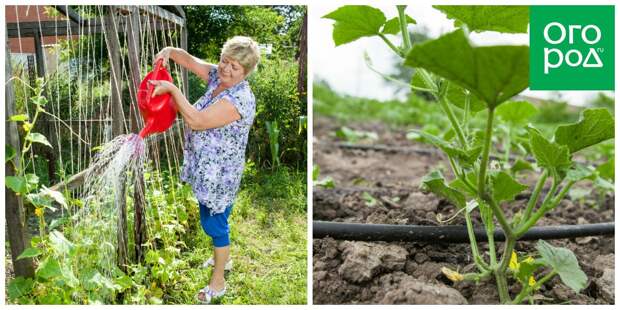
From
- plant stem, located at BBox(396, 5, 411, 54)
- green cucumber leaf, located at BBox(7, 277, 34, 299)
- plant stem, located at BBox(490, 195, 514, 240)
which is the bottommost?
green cucumber leaf, located at BBox(7, 277, 34, 299)

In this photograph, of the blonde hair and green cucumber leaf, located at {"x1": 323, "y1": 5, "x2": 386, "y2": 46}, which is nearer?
green cucumber leaf, located at {"x1": 323, "y1": 5, "x2": 386, "y2": 46}

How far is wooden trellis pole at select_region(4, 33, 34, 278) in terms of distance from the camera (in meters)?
1.46

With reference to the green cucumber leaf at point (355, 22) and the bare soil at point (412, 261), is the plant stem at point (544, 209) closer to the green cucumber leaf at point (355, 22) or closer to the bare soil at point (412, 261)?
the bare soil at point (412, 261)

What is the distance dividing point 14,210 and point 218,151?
0.54 m

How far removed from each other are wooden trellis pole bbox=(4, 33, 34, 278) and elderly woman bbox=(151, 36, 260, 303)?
0.36m

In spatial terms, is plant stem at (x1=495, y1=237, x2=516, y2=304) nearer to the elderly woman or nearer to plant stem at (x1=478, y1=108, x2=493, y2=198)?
plant stem at (x1=478, y1=108, x2=493, y2=198)

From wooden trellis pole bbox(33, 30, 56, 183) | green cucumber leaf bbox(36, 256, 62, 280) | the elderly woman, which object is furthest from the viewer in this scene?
wooden trellis pole bbox(33, 30, 56, 183)

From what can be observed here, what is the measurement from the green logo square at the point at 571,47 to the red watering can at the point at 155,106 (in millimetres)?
904

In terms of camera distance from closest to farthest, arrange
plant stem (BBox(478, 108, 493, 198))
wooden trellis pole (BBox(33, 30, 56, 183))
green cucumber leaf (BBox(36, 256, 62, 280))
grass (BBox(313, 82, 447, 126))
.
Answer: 1. plant stem (BBox(478, 108, 493, 198))
2. green cucumber leaf (BBox(36, 256, 62, 280))
3. wooden trellis pole (BBox(33, 30, 56, 183))
4. grass (BBox(313, 82, 447, 126))

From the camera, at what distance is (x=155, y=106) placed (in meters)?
1.53

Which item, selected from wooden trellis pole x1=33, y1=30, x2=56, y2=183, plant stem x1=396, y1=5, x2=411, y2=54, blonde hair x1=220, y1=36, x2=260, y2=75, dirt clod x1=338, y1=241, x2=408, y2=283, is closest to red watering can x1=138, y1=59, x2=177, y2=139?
blonde hair x1=220, y1=36, x2=260, y2=75

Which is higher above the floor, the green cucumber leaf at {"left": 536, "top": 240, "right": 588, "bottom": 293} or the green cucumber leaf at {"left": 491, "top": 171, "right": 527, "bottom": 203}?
the green cucumber leaf at {"left": 491, "top": 171, "right": 527, "bottom": 203}

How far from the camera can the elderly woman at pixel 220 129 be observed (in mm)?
1578

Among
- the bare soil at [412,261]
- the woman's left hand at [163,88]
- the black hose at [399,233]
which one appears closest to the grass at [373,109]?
the bare soil at [412,261]
